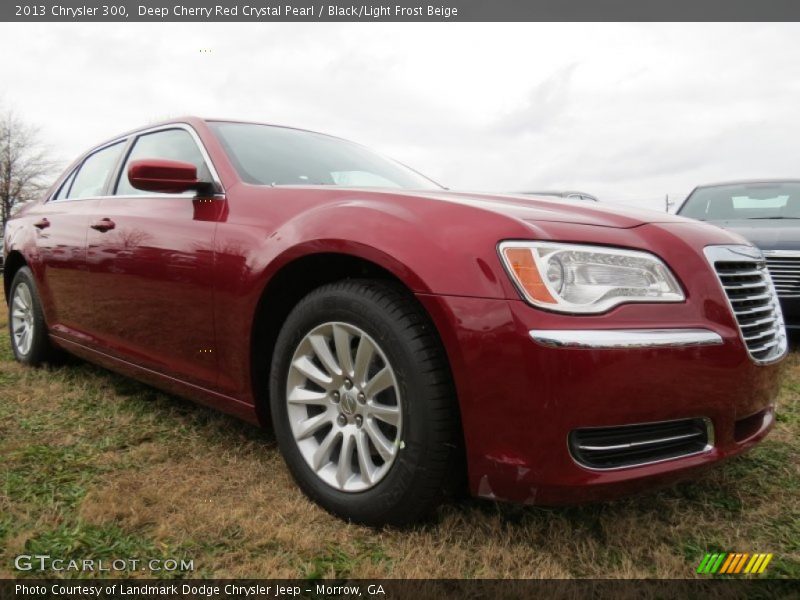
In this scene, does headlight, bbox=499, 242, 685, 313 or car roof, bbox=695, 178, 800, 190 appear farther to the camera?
car roof, bbox=695, 178, 800, 190

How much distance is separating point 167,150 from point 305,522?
1921mm

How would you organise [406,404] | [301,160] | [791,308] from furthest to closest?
[791,308] → [301,160] → [406,404]

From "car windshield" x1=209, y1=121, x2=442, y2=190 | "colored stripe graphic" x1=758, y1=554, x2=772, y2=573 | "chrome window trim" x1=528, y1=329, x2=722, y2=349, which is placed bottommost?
"colored stripe graphic" x1=758, y1=554, x2=772, y2=573

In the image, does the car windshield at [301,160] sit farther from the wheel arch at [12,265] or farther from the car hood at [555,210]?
the wheel arch at [12,265]

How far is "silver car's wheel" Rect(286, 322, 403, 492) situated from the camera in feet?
5.82

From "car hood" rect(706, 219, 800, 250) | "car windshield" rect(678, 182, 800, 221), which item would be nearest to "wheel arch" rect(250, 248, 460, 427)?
"car hood" rect(706, 219, 800, 250)

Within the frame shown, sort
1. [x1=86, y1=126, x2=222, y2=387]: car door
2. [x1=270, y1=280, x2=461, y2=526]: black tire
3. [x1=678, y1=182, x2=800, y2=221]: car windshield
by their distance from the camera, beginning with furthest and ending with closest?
[x1=678, y1=182, x2=800, y2=221]: car windshield < [x1=86, y1=126, x2=222, y2=387]: car door < [x1=270, y1=280, x2=461, y2=526]: black tire

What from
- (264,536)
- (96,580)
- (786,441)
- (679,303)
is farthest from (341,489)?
(786,441)

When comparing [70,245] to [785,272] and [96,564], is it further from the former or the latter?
[785,272]

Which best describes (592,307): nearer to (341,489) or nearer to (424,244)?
(424,244)

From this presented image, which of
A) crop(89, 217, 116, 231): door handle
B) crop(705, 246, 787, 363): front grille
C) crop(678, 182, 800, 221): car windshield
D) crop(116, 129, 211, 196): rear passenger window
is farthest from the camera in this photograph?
crop(678, 182, 800, 221): car windshield

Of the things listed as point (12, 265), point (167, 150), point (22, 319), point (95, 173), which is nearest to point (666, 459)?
point (167, 150)

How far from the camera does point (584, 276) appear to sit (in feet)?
5.12

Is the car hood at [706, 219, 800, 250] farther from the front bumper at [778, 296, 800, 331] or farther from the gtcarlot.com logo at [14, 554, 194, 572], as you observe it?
the gtcarlot.com logo at [14, 554, 194, 572]
